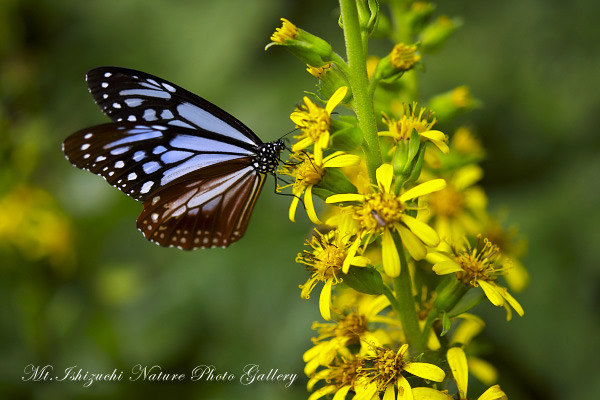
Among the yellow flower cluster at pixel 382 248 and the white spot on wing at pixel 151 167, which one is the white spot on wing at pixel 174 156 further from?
the yellow flower cluster at pixel 382 248

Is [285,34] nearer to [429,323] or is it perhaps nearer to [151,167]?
[429,323]

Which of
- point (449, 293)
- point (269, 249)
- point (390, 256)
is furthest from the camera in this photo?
point (269, 249)

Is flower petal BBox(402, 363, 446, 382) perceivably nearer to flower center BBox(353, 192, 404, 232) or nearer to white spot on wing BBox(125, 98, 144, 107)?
flower center BBox(353, 192, 404, 232)

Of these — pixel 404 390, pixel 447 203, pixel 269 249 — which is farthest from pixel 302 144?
pixel 269 249

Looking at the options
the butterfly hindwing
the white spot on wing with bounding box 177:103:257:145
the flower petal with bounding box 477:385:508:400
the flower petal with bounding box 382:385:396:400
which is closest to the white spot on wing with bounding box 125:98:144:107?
the white spot on wing with bounding box 177:103:257:145

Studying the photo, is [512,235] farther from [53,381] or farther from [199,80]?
[199,80]
